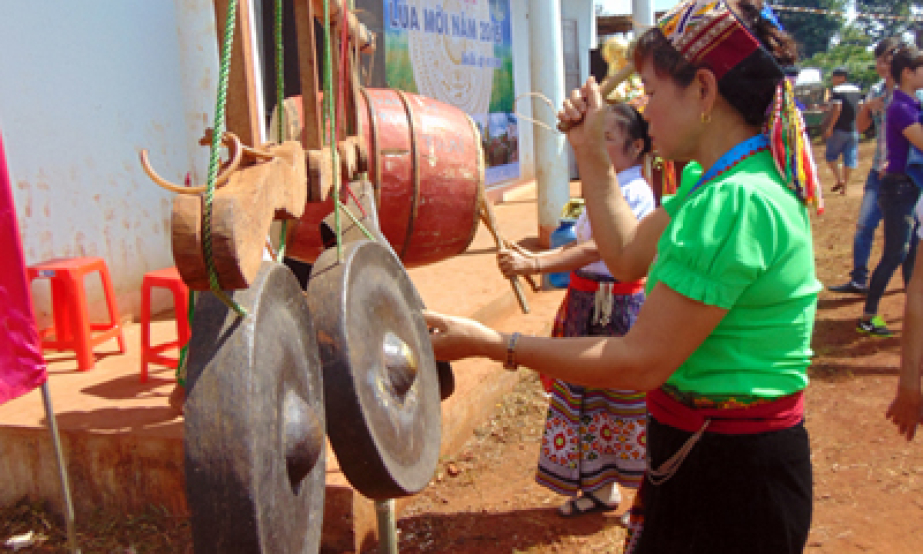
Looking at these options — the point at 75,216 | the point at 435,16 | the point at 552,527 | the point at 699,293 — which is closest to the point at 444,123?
the point at 552,527

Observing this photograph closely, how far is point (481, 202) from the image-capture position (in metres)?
3.04

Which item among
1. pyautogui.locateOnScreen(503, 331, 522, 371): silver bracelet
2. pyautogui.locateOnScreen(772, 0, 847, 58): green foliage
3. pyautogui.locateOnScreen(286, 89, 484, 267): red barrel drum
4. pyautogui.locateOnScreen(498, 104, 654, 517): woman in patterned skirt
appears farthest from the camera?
pyautogui.locateOnScreen(772, 0, 847, 58): green foliage

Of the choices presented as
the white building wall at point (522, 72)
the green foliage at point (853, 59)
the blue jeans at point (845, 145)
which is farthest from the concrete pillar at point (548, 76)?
A: the green foliage at point (853, 59)

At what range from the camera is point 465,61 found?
883 cm

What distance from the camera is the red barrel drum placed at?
8.98ft

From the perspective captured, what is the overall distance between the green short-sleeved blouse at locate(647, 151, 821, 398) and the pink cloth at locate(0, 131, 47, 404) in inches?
68.1

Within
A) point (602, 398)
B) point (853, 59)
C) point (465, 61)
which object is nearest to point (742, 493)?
point (602, 398)

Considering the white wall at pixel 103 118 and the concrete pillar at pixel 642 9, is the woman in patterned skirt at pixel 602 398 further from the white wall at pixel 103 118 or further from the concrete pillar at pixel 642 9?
the concrete pillar at pixel 642 9

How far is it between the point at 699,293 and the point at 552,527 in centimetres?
200

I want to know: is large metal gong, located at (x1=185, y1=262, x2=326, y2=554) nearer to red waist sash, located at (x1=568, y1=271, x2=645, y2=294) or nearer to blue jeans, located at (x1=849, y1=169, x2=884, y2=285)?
red waist sash, located at (x1=568, y1=271, x2=645, y2=294)

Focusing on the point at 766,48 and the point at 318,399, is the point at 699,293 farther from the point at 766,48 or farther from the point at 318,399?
the point at 318,399

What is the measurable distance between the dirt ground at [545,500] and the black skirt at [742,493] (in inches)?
55.6

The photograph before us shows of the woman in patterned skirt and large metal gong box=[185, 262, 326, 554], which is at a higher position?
large metal gong box=[185, 262, 326, 554]

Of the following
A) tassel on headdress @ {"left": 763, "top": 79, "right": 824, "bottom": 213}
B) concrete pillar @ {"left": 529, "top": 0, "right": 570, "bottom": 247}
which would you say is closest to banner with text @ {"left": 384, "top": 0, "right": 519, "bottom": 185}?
concrete pillar @ {"left": 529, "top": 0, "right": 570, "bottom": 247}
